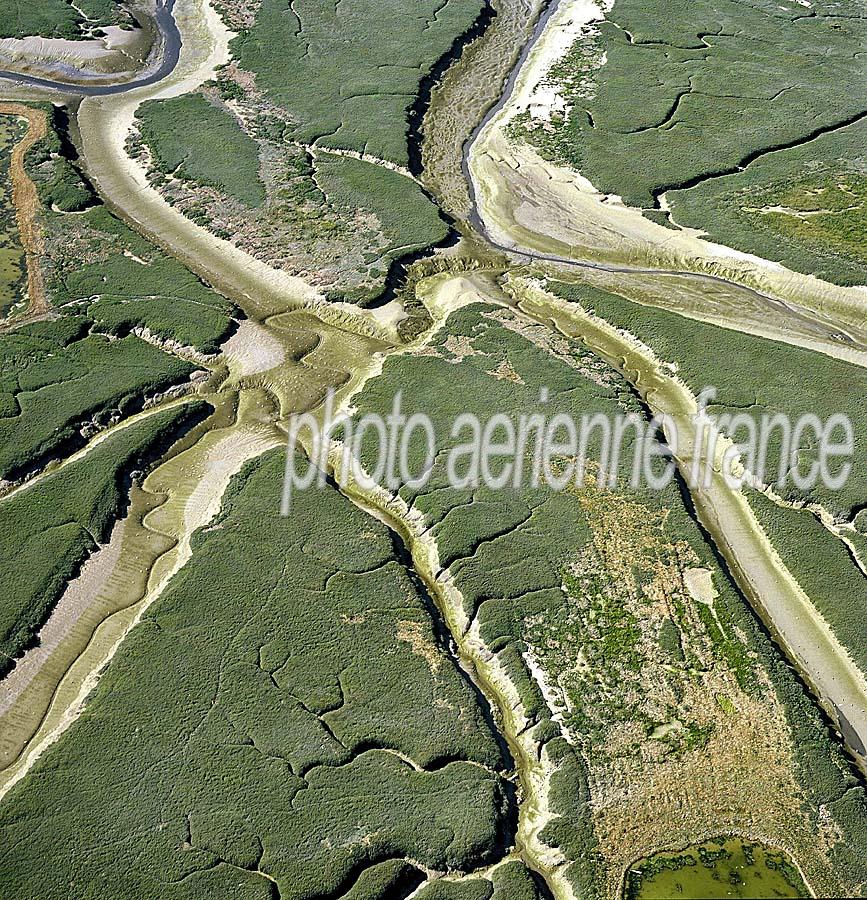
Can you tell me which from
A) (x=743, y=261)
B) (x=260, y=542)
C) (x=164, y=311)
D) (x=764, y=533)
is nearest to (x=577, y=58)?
(x=743, y=261)

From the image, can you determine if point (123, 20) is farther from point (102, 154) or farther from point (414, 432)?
point (414, 432)

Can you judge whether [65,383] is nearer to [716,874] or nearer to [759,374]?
[759,374]

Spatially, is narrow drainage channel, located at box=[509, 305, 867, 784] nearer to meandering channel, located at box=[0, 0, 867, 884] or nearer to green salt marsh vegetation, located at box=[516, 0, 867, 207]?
meandering channel, located at box=[0, 0, 867, 884]

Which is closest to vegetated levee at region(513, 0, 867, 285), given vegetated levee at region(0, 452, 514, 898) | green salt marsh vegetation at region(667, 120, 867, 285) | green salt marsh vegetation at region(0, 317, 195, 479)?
green salt marsh vegetation at region(667, 120, 867, 285)

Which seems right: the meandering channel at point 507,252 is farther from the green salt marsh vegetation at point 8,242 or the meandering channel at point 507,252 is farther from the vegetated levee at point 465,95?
the green salt marsh vegetation at point 8,242

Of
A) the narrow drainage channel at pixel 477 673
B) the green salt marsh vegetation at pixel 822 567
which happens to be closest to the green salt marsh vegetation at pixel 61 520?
the narrow drainage channel at pixel 477 673
